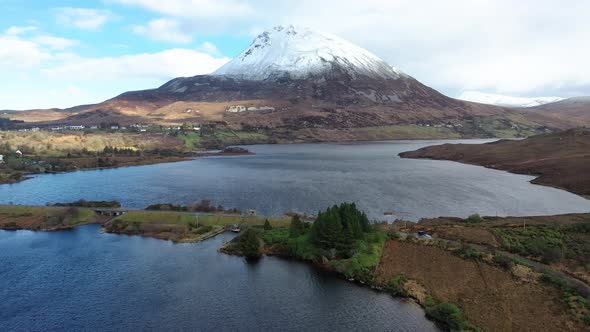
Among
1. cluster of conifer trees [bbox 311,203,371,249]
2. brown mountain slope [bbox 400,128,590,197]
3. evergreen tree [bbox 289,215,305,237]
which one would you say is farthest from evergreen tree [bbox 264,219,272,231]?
brown mountain slope [bbox 400,128,590,197]

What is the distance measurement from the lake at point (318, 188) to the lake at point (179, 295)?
2796 centimetres

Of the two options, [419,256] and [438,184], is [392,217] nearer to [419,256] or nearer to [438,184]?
[419,256]

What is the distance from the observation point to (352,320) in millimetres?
42281

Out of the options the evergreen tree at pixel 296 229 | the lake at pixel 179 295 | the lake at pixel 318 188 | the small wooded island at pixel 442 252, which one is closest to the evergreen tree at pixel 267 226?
the small wooded island at pixel 442 252

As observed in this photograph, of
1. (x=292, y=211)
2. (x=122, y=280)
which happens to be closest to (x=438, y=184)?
(x=292, y=211)

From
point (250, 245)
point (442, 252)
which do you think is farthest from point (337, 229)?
point (442, 252)

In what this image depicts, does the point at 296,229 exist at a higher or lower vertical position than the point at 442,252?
higher

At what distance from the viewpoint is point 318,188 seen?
107 metres

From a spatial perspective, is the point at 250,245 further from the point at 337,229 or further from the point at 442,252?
the point at 442,252

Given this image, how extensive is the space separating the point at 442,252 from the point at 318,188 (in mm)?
53260

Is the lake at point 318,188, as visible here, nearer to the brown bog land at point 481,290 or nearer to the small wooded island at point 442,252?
the small wooded island at point 442,252

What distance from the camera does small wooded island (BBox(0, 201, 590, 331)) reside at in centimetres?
4122

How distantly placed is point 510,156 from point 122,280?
480ft

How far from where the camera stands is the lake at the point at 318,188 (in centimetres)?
8725
